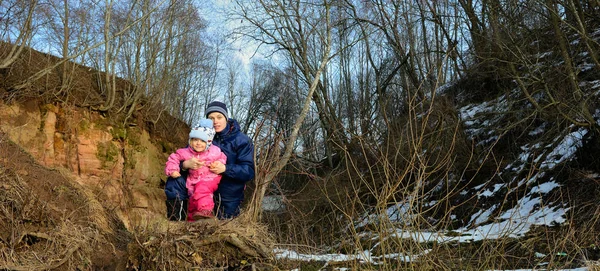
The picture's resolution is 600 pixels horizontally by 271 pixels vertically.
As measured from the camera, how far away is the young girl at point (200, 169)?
14.1 feet

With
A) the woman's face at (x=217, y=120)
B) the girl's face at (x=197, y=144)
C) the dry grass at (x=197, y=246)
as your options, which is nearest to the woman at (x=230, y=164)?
the woman's face at (x=217, y=120)

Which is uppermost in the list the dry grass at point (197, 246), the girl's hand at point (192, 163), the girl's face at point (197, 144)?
the girl's face at point (197, 144)

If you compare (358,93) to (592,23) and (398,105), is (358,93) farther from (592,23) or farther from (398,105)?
(592,23)

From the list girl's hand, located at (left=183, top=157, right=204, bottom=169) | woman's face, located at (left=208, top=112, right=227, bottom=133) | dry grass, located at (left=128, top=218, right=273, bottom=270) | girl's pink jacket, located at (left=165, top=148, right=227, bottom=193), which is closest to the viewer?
dry grass, located at (left=128, top=218, right=273, bottom=270)

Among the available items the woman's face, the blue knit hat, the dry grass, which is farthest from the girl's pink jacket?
the dry grass

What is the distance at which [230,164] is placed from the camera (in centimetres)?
450

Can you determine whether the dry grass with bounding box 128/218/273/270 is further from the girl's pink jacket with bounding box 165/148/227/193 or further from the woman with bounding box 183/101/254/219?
the girl's pink jacket with bounding box 165/148/227/193

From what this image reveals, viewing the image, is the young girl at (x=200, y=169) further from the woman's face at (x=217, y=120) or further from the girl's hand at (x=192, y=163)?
the woman's face at (x=217, y=120)

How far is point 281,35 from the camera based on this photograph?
11.9 meters

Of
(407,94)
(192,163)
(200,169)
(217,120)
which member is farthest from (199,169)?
(407,94)

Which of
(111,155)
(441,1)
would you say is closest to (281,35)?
(111,155)

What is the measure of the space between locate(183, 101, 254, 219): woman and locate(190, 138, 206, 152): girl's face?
0.17 m

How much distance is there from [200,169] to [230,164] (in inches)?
11.5

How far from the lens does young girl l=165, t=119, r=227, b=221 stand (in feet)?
14.1
